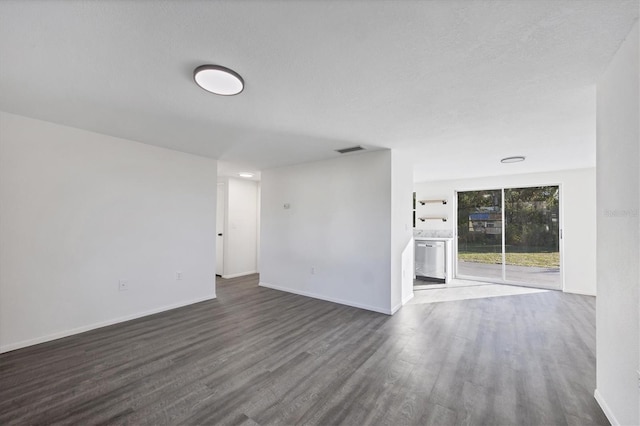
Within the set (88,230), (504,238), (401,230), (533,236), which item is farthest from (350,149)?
(533,236)

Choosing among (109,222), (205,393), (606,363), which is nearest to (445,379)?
(606,363)

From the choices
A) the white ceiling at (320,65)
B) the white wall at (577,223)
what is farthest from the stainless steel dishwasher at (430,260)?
the white ceiling at (320,65)

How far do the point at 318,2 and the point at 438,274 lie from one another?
5704 millimetres

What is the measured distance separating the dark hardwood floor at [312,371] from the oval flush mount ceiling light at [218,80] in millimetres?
2358

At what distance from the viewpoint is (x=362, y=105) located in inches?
92.3

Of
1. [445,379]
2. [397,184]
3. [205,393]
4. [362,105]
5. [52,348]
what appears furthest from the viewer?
[397,184]

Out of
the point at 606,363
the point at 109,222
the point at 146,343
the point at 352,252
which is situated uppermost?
the point at 109,222

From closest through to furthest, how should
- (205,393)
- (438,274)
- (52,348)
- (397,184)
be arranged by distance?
(205,393)
(52,348)
(397,184)
(438,274)

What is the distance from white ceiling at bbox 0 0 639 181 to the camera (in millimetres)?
1295

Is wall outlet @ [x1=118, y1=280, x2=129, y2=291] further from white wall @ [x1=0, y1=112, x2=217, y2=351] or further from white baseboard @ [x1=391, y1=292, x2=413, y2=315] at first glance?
white baseboard @ [x1=391, y1=292, x2=413, y2=315]

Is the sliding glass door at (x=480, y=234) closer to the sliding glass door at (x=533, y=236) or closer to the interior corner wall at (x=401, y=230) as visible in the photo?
the sliding glass door at (x=533, y=236)

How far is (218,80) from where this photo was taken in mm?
1878

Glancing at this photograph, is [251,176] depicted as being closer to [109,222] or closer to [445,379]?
[109,222]

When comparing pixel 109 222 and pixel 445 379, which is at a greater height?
pixel 109 222
